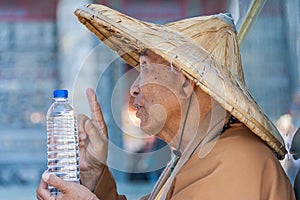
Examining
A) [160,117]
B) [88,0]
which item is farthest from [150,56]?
[88,0]

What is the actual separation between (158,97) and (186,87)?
0.08m

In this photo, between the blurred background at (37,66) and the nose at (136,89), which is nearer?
the nose at (136,89)

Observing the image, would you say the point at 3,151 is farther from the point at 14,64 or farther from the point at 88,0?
the point at 88,0

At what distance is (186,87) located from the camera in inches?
63.9

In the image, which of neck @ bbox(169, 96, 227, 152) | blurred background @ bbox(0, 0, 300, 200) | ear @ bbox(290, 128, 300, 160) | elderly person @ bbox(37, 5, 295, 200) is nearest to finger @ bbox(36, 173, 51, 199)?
elderly person @ bbox(37, 5, 295, 200)

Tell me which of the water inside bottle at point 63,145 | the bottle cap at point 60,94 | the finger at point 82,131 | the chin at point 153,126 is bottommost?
the water inside bottle at point 63,145

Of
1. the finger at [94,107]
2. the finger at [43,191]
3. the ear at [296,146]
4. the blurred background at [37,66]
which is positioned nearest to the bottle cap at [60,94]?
the finger at [94,107]

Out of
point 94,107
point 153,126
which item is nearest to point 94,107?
point 94,107

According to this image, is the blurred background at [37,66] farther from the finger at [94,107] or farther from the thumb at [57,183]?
the thumb at [57,183]

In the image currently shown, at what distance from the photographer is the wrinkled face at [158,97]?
165 cm

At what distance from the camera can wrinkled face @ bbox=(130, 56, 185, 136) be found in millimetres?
1647

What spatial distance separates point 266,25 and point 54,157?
818 millimetres

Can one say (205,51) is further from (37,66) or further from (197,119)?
(37,66)

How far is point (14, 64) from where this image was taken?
690 centimetres
